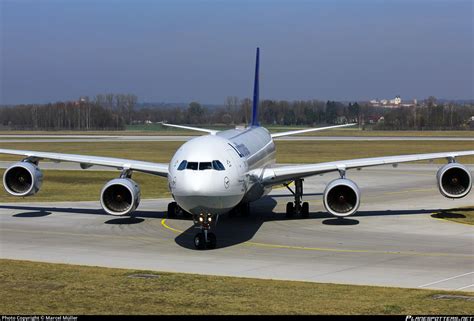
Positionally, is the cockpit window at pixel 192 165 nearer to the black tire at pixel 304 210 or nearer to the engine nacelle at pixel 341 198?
the engine nacelle at pixel 341 198

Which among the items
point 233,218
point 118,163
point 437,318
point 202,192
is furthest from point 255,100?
point 437,318

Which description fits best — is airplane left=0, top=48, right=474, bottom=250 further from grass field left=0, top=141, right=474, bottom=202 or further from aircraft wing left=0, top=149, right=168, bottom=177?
grass field left=0, top=141, right=474, bottom=202

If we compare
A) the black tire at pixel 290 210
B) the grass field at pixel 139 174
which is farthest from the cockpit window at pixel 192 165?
the grass field at pixel 139 174

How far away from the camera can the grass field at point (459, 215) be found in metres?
32.7

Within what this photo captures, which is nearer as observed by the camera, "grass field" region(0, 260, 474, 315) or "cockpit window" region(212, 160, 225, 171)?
"grass field" region(0, 260, 474, 315)

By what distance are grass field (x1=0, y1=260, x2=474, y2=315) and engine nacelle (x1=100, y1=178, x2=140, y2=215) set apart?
352 inches

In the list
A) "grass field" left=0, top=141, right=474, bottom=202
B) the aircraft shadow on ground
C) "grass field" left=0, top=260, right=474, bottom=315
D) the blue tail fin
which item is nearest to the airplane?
the aircraft shadow on ground

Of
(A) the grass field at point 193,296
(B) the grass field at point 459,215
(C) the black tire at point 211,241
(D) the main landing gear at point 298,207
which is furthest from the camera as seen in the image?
(D) the main landing gear at point 298,207

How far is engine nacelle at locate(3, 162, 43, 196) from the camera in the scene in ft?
109

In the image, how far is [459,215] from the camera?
3419cm

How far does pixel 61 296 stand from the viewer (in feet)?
60.1

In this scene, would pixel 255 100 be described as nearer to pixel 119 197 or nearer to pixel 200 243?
pixel 119 197

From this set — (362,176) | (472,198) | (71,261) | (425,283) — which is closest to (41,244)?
(71,261)

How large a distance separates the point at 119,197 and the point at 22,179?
19.0 feet
